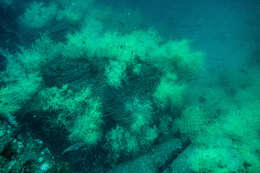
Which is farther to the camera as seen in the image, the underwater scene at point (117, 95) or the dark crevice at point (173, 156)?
the dark crevice at point (173, 156)

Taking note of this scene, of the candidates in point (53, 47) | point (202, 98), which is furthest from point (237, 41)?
point (53, 47)

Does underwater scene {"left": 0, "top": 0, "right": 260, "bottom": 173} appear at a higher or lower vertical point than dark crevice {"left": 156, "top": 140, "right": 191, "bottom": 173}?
higher

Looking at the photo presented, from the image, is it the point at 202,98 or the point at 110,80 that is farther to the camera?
the point at 202,98

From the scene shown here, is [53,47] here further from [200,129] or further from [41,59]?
[200,129]

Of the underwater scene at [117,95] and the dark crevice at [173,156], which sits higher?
the underwater scene at [117,95]

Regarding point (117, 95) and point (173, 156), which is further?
point (117, 95)

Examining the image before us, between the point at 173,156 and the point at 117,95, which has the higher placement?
the point at 117,95

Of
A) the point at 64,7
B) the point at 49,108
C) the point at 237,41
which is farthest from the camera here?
the point at 237,41

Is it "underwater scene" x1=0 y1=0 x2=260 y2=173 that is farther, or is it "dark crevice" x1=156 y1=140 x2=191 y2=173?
"dark crevice" x1=156 y1=140 x2=191 y2=173
